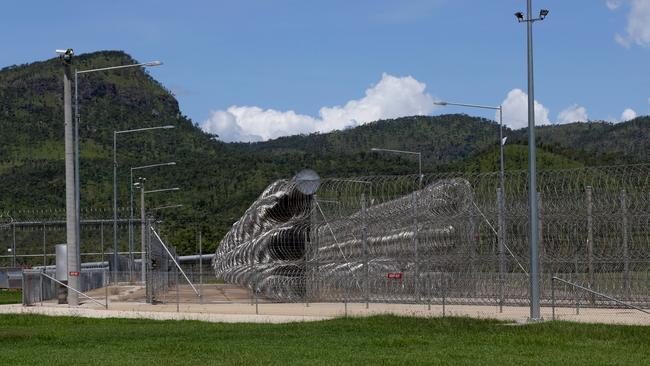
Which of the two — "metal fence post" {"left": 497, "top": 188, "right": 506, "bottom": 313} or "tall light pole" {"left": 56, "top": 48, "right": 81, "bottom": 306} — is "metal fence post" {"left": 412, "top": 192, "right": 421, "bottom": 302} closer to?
"metal fence post" {"left": 497, "top": 188, "right": 506, "bottom": 313}

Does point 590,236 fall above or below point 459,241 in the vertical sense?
above

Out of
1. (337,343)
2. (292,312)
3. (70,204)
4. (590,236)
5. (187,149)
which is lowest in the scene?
(292,312)

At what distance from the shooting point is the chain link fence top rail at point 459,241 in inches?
1133

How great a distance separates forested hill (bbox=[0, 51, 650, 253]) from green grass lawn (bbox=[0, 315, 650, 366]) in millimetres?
34795

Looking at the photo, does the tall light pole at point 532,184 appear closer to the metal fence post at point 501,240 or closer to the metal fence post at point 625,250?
the metal fence post at point 625,250

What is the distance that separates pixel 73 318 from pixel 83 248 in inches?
2371

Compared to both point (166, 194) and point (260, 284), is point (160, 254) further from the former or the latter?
point (166, 194)

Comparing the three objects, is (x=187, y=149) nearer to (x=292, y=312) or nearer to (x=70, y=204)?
(x=70, y=204)

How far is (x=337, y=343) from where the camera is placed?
2062 cm

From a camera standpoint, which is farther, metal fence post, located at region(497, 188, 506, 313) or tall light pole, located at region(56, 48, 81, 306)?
tall light pole, located at region(56, 48, 81, 306)

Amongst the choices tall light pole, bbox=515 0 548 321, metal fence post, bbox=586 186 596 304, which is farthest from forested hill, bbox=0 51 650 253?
tall light pole, bbox=515 0 548 321

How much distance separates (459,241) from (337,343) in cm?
1231

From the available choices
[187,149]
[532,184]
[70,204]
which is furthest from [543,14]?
[187,149]

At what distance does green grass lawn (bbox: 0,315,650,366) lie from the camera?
17.8 metres
